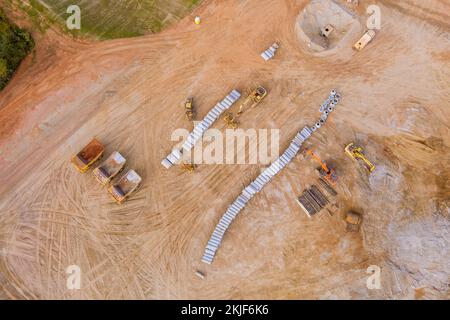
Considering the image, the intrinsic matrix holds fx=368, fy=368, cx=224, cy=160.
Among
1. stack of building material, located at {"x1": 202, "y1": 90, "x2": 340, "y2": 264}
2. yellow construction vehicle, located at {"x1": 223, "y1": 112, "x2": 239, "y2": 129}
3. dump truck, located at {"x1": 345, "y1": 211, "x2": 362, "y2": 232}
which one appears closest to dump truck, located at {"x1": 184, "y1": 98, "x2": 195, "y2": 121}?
yellow construction vehicle, located at {"x1": 223, "y1": 112, "x2": 239, "y2": 129}

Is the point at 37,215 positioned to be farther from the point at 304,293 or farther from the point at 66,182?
the point at 304,293

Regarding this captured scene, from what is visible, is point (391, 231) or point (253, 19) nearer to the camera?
point (391, 231)

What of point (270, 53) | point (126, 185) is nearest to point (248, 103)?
point (270, 53)

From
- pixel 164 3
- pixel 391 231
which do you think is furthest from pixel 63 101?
pixel 391 231

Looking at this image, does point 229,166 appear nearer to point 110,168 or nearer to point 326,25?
point 110,168

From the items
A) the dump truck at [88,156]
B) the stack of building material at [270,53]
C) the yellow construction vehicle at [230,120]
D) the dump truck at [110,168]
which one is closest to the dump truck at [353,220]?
the yellow construction vehicle at [230,120]

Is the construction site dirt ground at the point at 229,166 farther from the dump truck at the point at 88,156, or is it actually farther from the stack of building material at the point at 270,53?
the dump truck at the point at 88,156

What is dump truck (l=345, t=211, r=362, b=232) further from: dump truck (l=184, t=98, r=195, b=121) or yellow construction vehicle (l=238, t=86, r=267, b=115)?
dump truck (l=184, t=98, r=195, b=121)
